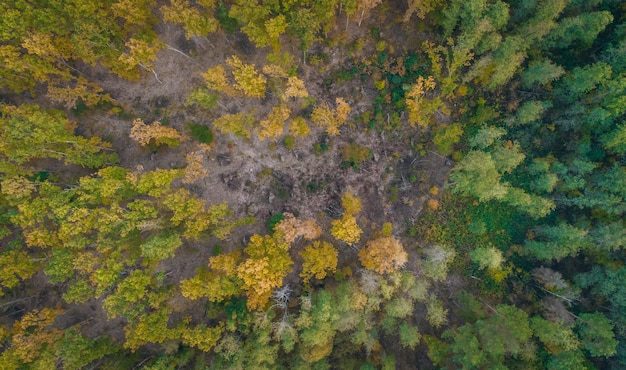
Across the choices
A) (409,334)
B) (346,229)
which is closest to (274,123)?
(346,229)

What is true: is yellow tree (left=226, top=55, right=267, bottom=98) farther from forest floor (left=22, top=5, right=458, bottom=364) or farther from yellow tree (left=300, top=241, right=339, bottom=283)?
yellow tree (left=300, top=241, right=339, bottom=283)

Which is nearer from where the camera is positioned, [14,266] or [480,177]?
[14,266]

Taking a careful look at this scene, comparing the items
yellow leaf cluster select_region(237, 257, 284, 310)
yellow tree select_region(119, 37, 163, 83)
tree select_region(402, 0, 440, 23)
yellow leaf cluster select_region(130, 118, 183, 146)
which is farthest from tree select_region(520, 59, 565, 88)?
yellow tree select_region(119, 37, 163, 83)

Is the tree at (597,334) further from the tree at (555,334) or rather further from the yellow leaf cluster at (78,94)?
the yellow leaf cluster at (78,94)

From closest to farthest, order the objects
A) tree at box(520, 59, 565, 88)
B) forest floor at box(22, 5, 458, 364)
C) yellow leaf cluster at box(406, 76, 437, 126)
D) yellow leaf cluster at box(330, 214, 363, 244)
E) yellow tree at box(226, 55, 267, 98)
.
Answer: yellow tree at box(226, 55, 267, 98), tree at box(520, 59, 565, 88), yellow leaf cluster at box(330, 214, 363, 244), yellow leaf cluster at box(406, 76, 437, 126), forest floor at box(22, 5, 458, 364)

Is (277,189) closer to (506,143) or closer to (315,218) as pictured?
(315,218)

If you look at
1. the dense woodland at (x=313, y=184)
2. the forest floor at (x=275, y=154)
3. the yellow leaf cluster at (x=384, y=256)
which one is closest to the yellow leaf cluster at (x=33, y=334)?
the dense woodland at (x=313, y=184)

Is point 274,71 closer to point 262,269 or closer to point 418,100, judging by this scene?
point 418,100
